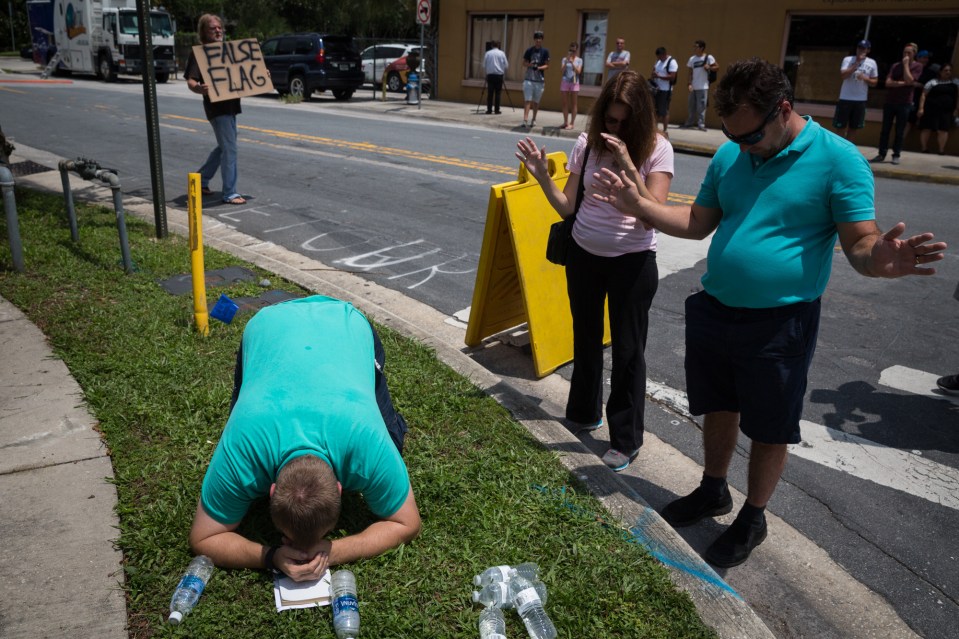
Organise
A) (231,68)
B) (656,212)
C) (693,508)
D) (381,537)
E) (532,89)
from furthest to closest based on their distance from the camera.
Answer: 1. (532,89)
2. (231,68)
3. (693,508)
4. (656,212)
5. (381,537)

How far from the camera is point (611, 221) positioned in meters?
3.78

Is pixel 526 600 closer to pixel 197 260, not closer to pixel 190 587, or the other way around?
pixel 190 587

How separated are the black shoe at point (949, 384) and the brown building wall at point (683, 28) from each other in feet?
44.8

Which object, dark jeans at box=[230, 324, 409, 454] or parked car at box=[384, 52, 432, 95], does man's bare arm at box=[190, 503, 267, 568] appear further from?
parked car at box=[384, 52, 432, 95]

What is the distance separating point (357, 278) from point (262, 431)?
13.8 feet

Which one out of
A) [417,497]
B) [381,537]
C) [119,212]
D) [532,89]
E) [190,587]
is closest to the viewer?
[190,587]

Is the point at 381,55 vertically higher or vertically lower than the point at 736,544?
higher

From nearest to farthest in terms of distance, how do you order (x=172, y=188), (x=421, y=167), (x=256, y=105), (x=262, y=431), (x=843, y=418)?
(x=262, y=431) → (x=843, y=418) → (x=172, y=188) → (x=421, y=167) → (x=256, y=105)

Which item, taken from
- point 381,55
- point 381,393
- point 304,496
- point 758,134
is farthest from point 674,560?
point 381,55

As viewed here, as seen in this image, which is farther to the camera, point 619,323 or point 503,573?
point 619,323

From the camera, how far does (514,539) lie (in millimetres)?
3213

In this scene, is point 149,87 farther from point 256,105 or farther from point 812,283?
point 256,105

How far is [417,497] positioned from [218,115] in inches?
259

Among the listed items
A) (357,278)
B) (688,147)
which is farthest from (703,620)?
(688,147)
